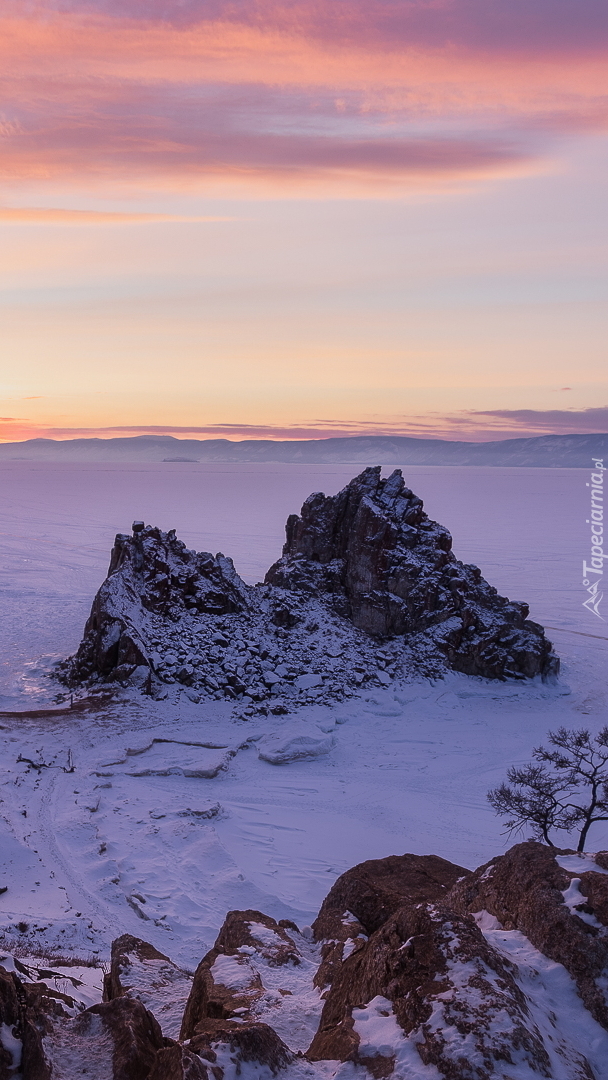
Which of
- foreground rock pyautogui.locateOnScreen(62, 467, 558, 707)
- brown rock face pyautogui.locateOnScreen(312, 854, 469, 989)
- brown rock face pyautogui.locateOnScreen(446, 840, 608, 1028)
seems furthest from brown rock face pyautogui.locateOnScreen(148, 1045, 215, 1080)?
foreground rock pyautogui.locateOnScreen(62, 467, 558, 707)

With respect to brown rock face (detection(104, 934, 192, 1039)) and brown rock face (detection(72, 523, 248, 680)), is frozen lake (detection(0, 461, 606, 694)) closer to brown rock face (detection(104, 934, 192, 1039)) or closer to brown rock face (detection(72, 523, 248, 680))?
brown rock face (detection(72, 523, 248, 680))

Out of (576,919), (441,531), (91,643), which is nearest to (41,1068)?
(576,919)

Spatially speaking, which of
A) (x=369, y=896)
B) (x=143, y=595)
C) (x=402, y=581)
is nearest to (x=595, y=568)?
(x=402, y=581)

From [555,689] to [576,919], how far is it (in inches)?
958

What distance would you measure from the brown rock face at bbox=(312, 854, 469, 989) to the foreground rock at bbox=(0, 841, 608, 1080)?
0.16 meters

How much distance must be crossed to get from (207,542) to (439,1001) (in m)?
72.6

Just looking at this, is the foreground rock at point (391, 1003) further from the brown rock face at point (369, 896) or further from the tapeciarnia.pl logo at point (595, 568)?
the tapeciarnia.pl logo at point (595, 568)

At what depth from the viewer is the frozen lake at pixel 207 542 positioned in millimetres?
42281

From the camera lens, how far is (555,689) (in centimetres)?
3241

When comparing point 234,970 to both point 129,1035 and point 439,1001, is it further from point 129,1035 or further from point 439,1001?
point 439,1001

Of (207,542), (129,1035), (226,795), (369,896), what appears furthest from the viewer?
(207,542)

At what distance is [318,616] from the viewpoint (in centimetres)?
3447

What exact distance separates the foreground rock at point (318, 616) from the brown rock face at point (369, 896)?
15598 mm

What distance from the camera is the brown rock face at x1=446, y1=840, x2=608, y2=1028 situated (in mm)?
8898
